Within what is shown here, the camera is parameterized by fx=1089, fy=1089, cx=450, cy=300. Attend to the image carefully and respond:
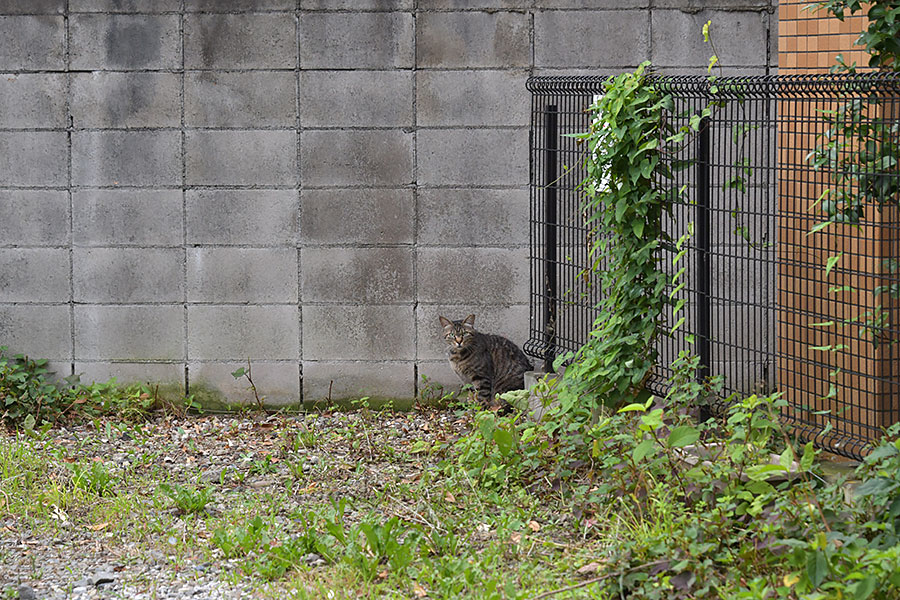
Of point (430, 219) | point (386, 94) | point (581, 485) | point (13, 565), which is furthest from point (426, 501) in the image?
point (386, 94)

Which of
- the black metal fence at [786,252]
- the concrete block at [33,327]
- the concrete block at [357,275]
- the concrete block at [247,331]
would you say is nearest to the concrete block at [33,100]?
the concrete block at [33,327]

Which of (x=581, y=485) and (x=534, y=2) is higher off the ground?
(x=534, y=2)

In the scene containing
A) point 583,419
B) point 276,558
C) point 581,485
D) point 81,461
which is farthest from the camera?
point 81,461

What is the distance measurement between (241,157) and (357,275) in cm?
91

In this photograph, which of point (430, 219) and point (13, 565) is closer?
point (13, 565)

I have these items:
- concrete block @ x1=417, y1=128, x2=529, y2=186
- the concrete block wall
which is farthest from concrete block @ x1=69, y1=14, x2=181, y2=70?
concrete block @ x1=417, y1=128, x2=529, y2=186

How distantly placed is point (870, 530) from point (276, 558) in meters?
1.98

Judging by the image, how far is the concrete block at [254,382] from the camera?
6.12m

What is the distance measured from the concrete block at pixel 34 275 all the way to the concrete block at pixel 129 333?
0.17 meters

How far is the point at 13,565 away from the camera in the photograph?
13.0 ft

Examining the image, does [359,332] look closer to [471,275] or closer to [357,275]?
[357,275]

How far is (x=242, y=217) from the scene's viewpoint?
6.04 m

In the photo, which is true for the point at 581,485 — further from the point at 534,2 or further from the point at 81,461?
the point at 534,2

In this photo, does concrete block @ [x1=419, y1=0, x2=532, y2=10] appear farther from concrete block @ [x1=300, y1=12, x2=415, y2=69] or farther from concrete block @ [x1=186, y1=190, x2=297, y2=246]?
concrete block @ [x1=186, y1=190, x2=297, y2=246]
